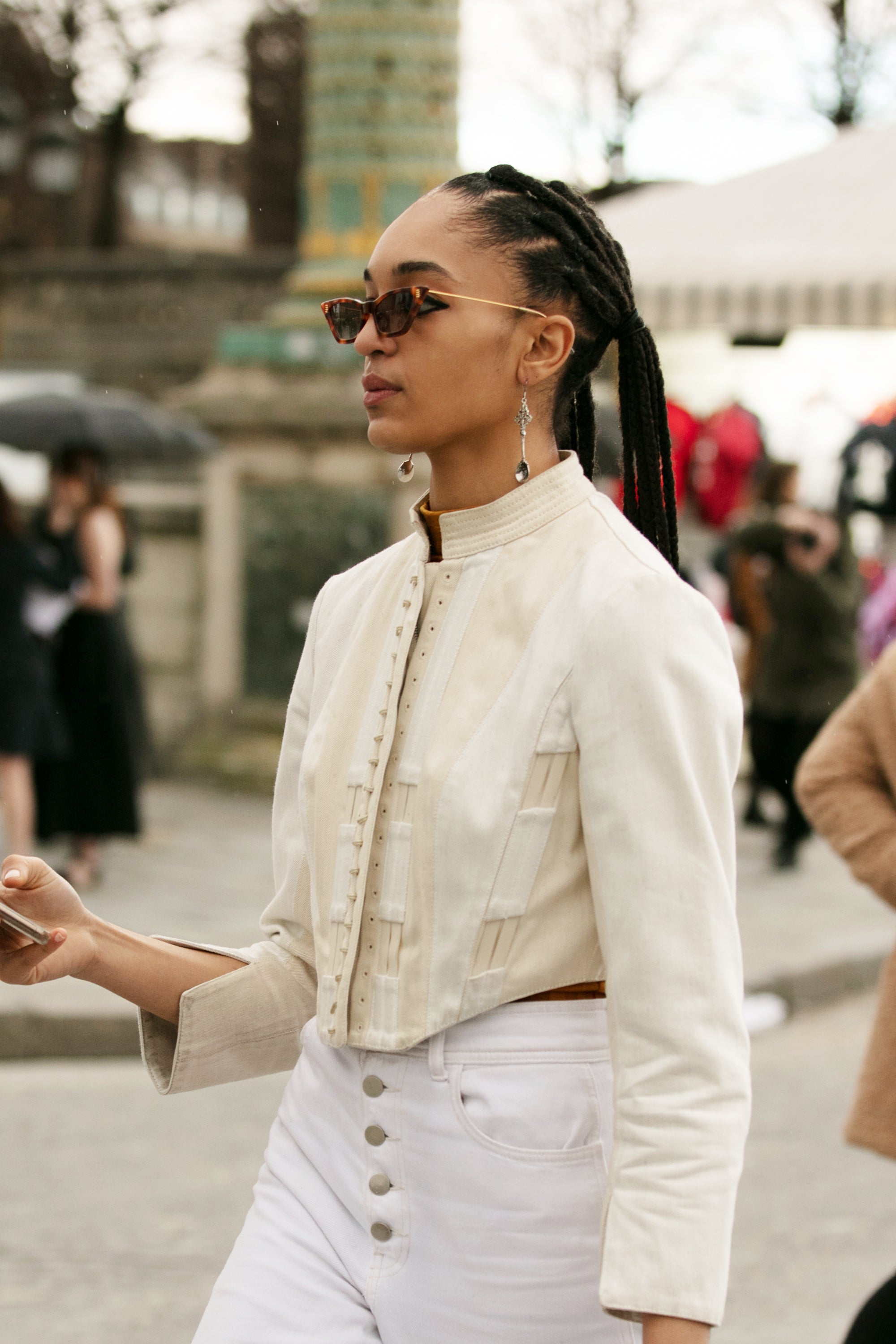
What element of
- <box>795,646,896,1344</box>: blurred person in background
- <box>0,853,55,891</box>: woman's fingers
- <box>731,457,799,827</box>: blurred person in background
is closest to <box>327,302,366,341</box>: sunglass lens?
<box>0,853,55,891</box>: woman's fingers

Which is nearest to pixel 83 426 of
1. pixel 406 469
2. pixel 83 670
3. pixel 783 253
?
pixel 83 670

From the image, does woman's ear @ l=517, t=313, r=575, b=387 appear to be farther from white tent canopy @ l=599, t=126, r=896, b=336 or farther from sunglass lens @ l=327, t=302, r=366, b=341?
white tent canopy @ l=599, t=126, r=896, b=336

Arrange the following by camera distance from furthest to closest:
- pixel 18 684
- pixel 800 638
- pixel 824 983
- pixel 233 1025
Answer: pixel 800 638, pixel 18 684, pixel 824 983, pixel 233 1025

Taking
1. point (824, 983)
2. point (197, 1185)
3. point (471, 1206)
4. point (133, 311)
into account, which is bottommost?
point (824, 983)

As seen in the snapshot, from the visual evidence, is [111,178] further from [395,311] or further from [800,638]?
[395,311]

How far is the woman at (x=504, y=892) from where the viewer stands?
1669 mm

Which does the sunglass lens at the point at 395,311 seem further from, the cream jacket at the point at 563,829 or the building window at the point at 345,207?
the building window at the point at 345,207

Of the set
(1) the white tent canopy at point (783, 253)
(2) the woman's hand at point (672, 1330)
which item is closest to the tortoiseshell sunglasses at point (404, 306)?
(2) the woman's hand at point (672, 1330)

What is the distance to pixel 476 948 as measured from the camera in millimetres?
1748

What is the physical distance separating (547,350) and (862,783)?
1536 mm

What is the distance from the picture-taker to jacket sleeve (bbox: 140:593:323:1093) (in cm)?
202

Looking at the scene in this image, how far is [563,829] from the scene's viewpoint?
5.78 feet

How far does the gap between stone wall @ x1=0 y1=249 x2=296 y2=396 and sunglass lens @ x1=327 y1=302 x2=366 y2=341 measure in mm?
26250

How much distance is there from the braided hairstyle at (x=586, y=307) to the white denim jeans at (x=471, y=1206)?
0.55 meters
